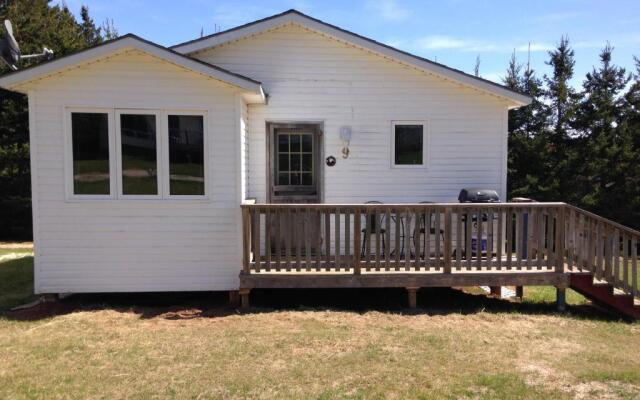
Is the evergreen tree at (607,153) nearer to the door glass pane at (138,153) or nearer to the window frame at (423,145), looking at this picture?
the window frame at (423,145)

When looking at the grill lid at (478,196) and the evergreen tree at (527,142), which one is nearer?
the grill lid at (478,196)

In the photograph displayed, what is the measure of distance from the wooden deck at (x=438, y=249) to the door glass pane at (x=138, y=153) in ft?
4.56

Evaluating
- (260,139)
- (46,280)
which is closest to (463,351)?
(260,139)

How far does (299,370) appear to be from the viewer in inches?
163

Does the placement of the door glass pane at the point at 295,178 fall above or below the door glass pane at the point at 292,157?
below

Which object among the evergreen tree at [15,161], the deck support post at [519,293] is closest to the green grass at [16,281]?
the evergreen tree at [15,161]

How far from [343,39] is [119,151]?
12.8 feet

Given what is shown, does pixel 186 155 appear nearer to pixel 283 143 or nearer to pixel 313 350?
pixel 283 143

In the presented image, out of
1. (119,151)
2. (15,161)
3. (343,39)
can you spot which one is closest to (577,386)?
(119,151)

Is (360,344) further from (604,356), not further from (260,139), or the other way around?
(260,139)

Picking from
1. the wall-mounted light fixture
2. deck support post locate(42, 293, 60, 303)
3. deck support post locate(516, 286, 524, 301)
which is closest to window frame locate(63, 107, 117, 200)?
deck support post locate(42, 293, 60, 303)

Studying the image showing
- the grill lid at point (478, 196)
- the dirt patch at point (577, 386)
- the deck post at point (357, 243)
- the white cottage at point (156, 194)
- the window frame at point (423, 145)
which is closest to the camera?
the dirt patch at point (577, 386)

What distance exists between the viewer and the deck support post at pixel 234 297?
20.9 feet

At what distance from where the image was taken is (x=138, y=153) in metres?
6.05
